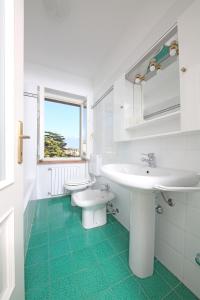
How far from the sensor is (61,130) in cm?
265

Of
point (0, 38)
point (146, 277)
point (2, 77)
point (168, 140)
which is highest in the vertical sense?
point (0, 38)

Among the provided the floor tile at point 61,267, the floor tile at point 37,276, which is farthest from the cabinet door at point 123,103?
the floor tile at point 37,276

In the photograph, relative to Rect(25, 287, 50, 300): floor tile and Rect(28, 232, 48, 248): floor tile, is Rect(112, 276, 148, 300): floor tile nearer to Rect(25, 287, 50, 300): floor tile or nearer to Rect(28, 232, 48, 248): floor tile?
Rect(25, 287, 50, 300): floor tile

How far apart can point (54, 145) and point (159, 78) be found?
82.2 inches

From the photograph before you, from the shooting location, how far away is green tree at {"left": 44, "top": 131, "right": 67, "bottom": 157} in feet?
8.25

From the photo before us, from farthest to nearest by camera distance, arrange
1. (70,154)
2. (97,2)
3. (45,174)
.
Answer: (70,154)
(45,174)
(97,2)

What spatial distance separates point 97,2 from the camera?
49.5 inches

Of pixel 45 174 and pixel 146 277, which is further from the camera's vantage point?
pixel 45 174

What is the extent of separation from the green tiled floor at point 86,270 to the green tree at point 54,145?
1.33 metres

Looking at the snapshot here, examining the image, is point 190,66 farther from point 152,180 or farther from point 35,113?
point 35,113

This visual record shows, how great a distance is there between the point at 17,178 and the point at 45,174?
187 centimetres

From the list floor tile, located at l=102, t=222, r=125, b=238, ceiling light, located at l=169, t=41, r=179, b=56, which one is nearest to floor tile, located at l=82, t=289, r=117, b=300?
floor tile, located at l=102, t=222, r=125, b=238

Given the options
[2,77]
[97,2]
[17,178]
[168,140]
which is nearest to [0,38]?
[2,77]

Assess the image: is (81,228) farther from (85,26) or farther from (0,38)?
(85,26)
